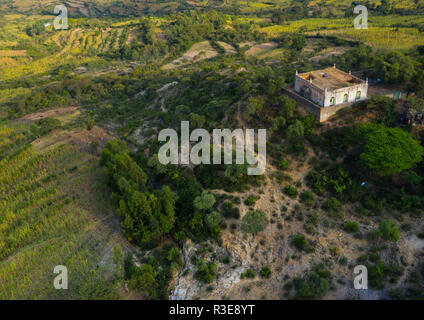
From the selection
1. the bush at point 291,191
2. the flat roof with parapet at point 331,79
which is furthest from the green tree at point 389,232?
the flat roof with parapet at point 331,79

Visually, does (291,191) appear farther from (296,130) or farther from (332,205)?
(296,130)

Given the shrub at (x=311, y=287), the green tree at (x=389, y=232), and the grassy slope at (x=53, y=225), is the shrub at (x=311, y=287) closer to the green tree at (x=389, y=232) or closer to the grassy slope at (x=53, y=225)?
the green tree at (x=389, y=232)

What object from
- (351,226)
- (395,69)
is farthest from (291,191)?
(395,69)

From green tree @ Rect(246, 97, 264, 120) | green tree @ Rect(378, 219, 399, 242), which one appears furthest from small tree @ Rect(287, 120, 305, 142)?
green tree @ Rect(378, 219, 399, 242)

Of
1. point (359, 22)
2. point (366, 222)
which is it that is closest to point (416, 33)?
point (359, 22)

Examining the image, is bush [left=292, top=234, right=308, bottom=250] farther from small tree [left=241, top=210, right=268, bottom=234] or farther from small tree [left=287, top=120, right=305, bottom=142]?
small tree [left=287, top=120, right=305, bottom=142]

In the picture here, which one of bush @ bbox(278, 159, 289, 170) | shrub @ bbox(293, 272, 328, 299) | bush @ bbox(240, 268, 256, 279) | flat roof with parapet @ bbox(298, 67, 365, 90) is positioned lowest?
bush @ bbox(240, 268, 256, 279)

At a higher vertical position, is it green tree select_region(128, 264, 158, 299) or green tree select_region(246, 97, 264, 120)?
green tree select_region(246, 97, 264, 120)

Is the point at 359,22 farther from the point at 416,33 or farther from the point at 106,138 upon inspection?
the point at 106,138
